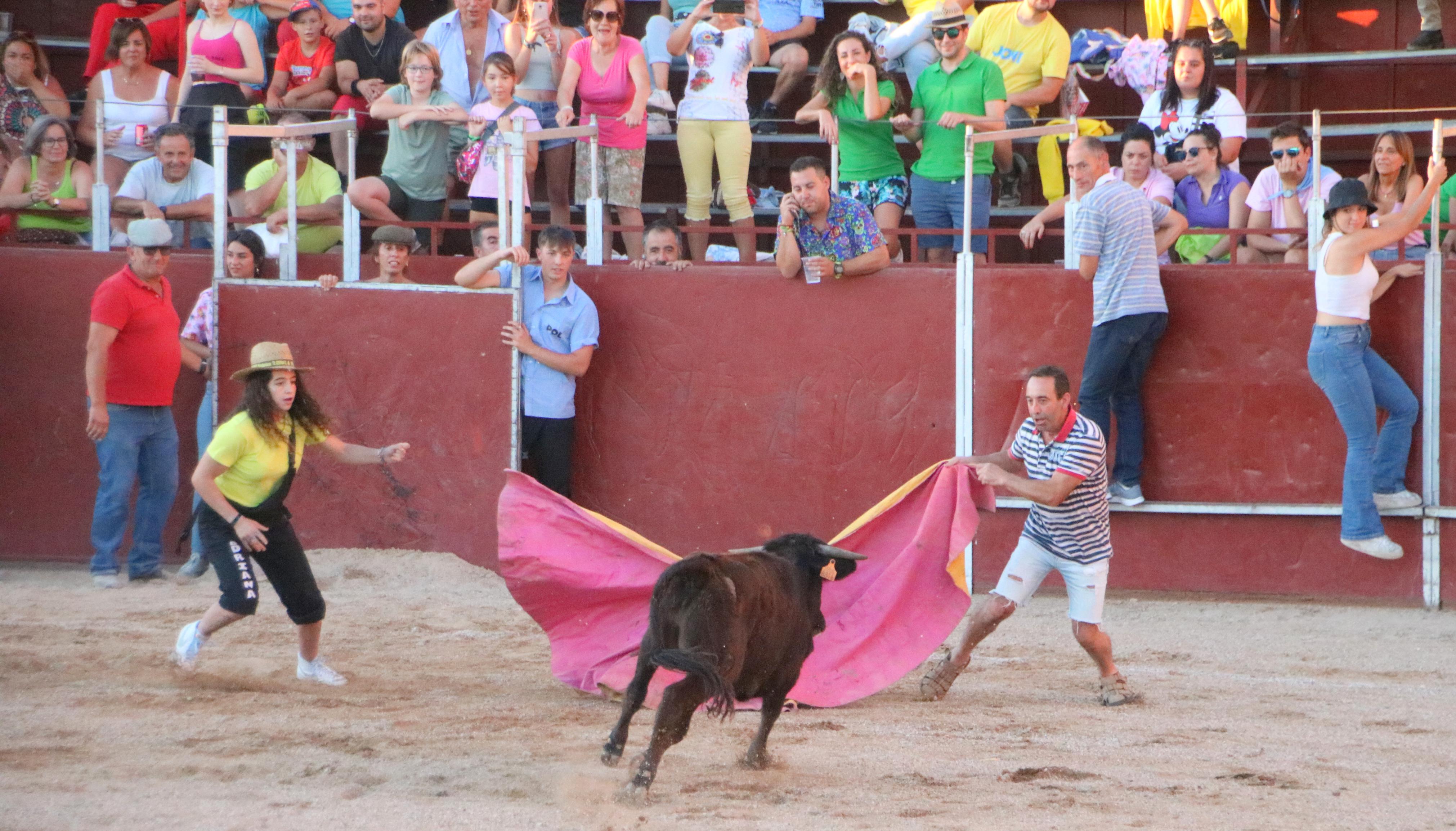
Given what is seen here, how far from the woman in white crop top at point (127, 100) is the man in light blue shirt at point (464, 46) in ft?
5.97

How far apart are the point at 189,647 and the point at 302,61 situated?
18.5 ft

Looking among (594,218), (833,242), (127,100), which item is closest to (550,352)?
(594,218)

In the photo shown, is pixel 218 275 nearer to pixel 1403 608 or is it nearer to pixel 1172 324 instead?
pixel 1172 324

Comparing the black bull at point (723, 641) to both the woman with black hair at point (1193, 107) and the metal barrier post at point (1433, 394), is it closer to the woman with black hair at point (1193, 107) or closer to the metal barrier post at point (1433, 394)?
the metal barrier post at point (1433, 394)

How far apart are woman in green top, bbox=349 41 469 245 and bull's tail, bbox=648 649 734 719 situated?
5.38 m

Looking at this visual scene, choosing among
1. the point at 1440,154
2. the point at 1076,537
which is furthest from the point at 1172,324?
the point at 1076,537

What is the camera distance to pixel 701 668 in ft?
15.6

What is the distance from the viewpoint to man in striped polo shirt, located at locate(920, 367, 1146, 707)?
6188 millimetres

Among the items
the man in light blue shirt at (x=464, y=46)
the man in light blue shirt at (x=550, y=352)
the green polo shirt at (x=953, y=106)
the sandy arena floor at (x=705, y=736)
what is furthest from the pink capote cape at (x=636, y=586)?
the man in light blue shirt at (x=464, y=46)

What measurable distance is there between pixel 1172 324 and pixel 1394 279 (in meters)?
1.17

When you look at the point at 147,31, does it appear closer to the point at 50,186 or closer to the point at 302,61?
the point at 302,61

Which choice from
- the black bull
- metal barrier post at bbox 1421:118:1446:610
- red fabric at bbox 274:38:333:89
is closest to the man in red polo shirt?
red fabric at bbox 274:38:333:89

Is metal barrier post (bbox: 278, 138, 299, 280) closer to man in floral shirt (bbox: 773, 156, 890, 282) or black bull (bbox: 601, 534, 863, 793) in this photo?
man in floral shirt (bbox: 773, 156, 890, 282)

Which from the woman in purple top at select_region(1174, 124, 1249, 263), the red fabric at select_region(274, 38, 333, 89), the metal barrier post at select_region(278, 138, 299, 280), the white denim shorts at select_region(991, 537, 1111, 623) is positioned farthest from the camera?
the red fabric at select_region(274, 38, 333, 89)
